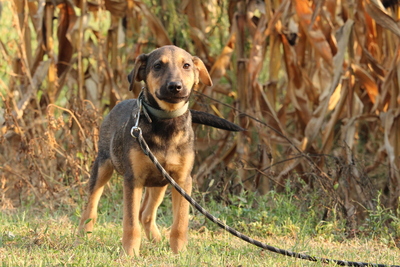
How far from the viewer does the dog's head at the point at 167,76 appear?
13.8 feet

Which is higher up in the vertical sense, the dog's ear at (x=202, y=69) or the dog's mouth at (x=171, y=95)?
the dog's ear at (x=202, y=69)

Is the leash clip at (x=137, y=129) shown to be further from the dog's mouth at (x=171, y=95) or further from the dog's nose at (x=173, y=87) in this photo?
the dog's nose at (x=173, y=87)

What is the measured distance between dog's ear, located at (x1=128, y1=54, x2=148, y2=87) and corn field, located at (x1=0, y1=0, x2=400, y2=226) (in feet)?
4.90

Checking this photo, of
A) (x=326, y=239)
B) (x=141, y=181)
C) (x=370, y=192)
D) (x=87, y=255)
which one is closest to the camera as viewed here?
(x=87, y=255)

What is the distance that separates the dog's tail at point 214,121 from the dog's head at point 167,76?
1.48 feet

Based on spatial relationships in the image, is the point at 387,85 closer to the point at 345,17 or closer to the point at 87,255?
the point at 345,17

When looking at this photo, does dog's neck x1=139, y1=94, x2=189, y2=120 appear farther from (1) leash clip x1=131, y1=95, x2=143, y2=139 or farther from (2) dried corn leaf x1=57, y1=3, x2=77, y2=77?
(2) dried corn leaf x1=57, y1=3, x2=77, y2=77

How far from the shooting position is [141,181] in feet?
14.6

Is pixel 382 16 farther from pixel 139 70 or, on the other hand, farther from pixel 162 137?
pixel 162 137

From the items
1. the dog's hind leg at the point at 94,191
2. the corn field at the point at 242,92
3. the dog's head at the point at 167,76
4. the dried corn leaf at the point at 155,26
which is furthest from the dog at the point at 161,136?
the dried corn leaf at the point at 155,26

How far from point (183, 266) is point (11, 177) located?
11.7 feet

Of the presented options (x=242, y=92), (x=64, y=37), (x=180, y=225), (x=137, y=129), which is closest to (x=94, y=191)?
(x=180, y=225)

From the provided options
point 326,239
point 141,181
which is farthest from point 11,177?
point 326,239

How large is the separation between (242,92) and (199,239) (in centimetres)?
220
